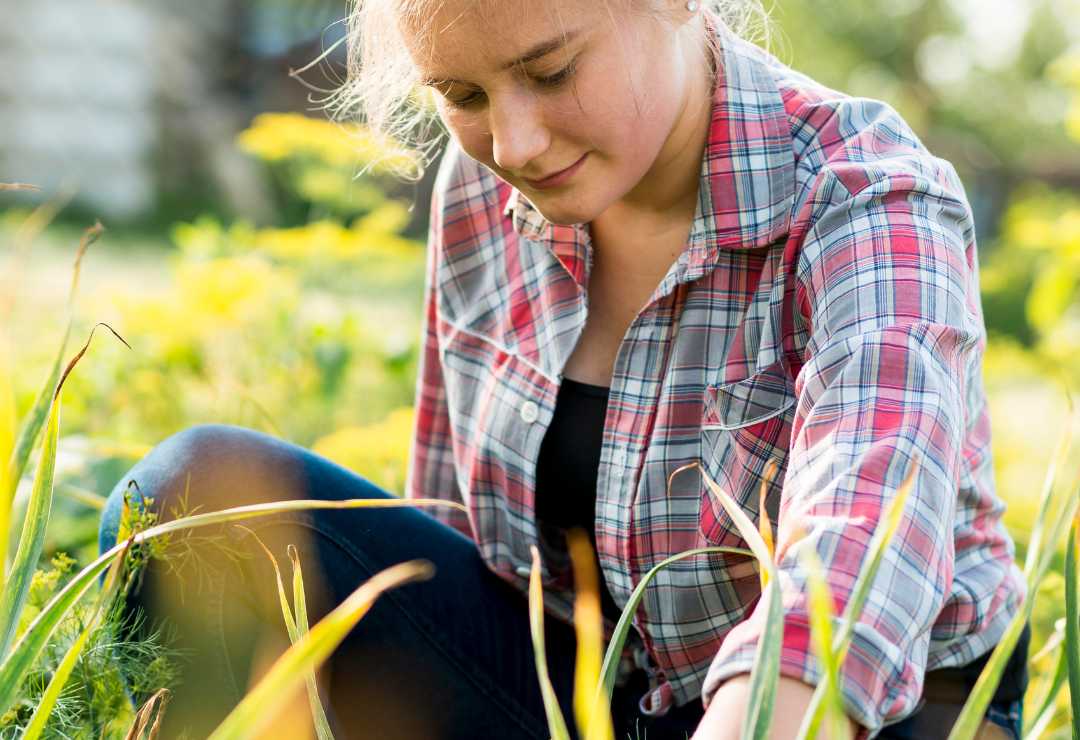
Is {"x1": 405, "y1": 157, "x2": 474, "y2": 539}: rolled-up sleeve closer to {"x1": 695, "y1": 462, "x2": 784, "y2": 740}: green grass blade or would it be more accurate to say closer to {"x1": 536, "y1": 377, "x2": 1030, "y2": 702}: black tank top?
{"x1": 536, "y1": 377, "x2": 1030, "y2": 702}: black tank top

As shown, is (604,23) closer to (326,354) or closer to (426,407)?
(426,407)

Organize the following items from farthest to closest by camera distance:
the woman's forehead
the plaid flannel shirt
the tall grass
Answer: the woman's forehead, the plaid flannel shirt, the tall grass

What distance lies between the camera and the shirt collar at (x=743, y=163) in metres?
0.93

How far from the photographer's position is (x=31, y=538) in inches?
24.4

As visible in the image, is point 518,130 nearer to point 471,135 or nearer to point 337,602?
point 471,135

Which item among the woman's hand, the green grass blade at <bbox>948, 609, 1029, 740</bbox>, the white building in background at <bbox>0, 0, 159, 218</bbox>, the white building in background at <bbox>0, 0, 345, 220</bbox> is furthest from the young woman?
the white building in background at <bbox>0, 0, 159, 218</bbox>

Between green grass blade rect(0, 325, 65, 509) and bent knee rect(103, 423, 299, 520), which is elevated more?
green grass blade rect(0, 325, 65, 509)

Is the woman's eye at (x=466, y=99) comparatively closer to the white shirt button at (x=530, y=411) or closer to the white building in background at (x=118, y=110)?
the white shirt button at (x=530, y=411)

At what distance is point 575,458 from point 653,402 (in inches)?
4.4

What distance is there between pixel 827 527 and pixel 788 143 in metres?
0.43

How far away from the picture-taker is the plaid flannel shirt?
657mm

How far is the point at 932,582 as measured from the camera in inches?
25.8

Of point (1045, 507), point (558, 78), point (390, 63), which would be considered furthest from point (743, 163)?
point (1045, 507)

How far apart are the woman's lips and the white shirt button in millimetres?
251
